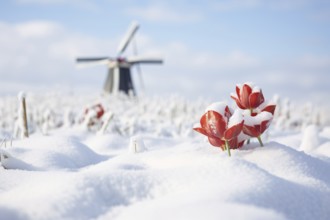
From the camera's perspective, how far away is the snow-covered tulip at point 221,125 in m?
2.03

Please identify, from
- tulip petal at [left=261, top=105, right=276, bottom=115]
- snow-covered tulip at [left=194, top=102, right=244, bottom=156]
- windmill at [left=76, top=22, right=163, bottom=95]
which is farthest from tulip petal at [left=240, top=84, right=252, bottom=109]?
windmill at [left=76, top=22, right=163, bottom=95]

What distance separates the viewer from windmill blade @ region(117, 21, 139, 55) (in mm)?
25484

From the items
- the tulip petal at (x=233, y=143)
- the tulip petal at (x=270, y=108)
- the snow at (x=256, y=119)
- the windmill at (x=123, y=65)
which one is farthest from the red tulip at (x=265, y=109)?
the windmill at (x=123, y=65)

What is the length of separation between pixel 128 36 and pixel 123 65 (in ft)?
6.32

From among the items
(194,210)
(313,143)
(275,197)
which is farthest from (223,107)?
(313,143)

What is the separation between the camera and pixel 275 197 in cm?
144

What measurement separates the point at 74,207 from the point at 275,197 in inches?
27.1

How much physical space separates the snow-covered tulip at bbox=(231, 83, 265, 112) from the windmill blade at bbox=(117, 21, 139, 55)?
23698mm

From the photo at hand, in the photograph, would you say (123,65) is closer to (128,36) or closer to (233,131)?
(128,36)

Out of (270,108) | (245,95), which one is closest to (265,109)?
(270,108)

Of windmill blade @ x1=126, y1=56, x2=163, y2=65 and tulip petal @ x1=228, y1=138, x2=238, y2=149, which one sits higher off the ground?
windmill blade @ x1=126, y1=56, x2=163, y2=65

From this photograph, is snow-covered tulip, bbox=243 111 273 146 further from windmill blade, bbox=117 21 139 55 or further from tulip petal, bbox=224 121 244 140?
windmill blade, bbox=117 21 139 55

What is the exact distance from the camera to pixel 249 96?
231cm

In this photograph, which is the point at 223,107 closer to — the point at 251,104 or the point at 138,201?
the point at 251,104
